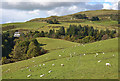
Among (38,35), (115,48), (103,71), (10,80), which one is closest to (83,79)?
(103,71)

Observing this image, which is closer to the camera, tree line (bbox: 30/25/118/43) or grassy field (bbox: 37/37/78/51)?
grassy field (bbox: 37/37/78/51)

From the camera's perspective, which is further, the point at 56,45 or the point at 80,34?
the point at 80,34

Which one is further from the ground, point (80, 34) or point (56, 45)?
point (80, 34)

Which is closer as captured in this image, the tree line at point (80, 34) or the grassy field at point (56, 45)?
the grassy field at point (56, 45)

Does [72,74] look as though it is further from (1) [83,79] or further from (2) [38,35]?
(2) [38,35]

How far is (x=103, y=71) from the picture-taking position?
19.9 meters

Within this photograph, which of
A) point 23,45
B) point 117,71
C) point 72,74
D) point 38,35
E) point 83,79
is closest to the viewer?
point 83,79

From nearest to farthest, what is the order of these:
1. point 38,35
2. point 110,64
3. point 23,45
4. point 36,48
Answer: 1. point 110,64
2. point 36,48
3. point 23,45
4. point 38,35

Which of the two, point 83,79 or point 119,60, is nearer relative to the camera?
point 83,79

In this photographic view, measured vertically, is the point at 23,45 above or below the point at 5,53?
above

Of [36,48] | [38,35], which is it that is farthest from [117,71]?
[38,35]

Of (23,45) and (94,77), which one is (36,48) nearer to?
(23,45)

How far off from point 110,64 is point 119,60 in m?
3.25

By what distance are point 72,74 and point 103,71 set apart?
5240 millimetres
